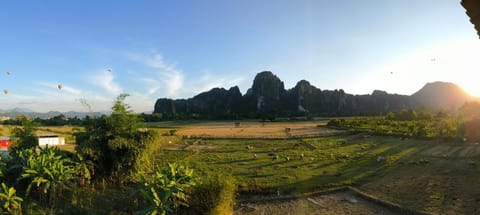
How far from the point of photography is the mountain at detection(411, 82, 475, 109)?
116m

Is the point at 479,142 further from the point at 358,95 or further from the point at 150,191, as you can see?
the point at 358,95

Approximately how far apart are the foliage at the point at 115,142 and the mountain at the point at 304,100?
4093 inches

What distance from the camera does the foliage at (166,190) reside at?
5.44m

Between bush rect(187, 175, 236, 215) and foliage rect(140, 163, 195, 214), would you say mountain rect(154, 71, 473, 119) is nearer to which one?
foliage rect(140, 163, 195, 214)

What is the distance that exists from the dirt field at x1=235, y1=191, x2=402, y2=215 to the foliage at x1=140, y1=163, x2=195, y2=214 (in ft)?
6.26

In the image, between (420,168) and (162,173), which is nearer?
(162,173)

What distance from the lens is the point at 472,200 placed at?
24.3ft

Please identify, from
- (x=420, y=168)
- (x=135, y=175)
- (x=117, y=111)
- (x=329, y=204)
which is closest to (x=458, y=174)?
(x=420, y=168)

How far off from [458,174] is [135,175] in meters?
12.3

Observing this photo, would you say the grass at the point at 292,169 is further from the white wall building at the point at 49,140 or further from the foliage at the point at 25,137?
the white wall building at the point at 49,140

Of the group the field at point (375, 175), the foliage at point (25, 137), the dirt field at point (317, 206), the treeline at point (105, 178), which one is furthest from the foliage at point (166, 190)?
the foliage at point (25, 137)

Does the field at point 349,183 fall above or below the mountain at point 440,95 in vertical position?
below

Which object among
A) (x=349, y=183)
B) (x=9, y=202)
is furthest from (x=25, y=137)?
(x=349, y=183)

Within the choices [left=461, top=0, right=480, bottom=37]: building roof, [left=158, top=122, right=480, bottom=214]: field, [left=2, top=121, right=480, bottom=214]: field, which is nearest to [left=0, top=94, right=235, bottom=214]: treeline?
[left=2, top=121, right=480, bottom=214]: field
